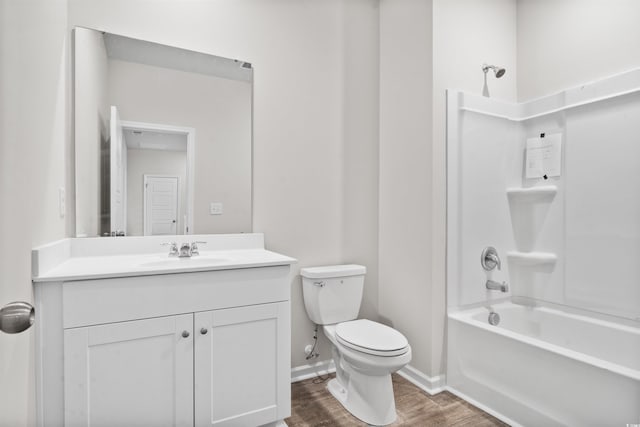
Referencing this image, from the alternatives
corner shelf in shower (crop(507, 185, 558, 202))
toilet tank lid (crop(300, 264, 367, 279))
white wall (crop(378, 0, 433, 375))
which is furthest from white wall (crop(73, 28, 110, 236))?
corner shelf in shower (crop(507, 185, 558, 202))

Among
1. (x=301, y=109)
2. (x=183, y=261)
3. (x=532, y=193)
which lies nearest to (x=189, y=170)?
(x=183, y=261)

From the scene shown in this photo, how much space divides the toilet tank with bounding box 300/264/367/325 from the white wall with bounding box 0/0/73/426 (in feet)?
4.33

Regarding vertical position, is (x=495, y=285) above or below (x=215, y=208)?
below

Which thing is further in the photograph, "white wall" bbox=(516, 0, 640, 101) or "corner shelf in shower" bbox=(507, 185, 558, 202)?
"corner shelf in shower" bbox=(507, 185, 558, 202)

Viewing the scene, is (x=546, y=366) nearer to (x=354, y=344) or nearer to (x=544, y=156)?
(x=354, y=344)

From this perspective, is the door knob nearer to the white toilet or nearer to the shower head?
the white toilet

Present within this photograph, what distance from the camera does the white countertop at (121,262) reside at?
1.27 metres

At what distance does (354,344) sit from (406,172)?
1.13m

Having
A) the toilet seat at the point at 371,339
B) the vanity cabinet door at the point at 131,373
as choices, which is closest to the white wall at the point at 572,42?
the toilet seat at the point at 371,339

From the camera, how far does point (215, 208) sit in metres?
2.05

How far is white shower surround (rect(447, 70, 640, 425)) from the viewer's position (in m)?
1.72

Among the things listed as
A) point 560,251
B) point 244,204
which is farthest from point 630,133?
point 244,204

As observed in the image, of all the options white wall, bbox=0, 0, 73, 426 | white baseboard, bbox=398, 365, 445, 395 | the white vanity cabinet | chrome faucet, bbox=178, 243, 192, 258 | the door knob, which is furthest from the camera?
white baseboard, bbox=398, 365, 445, 395

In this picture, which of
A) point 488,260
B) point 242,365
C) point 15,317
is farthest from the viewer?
point 488,260
